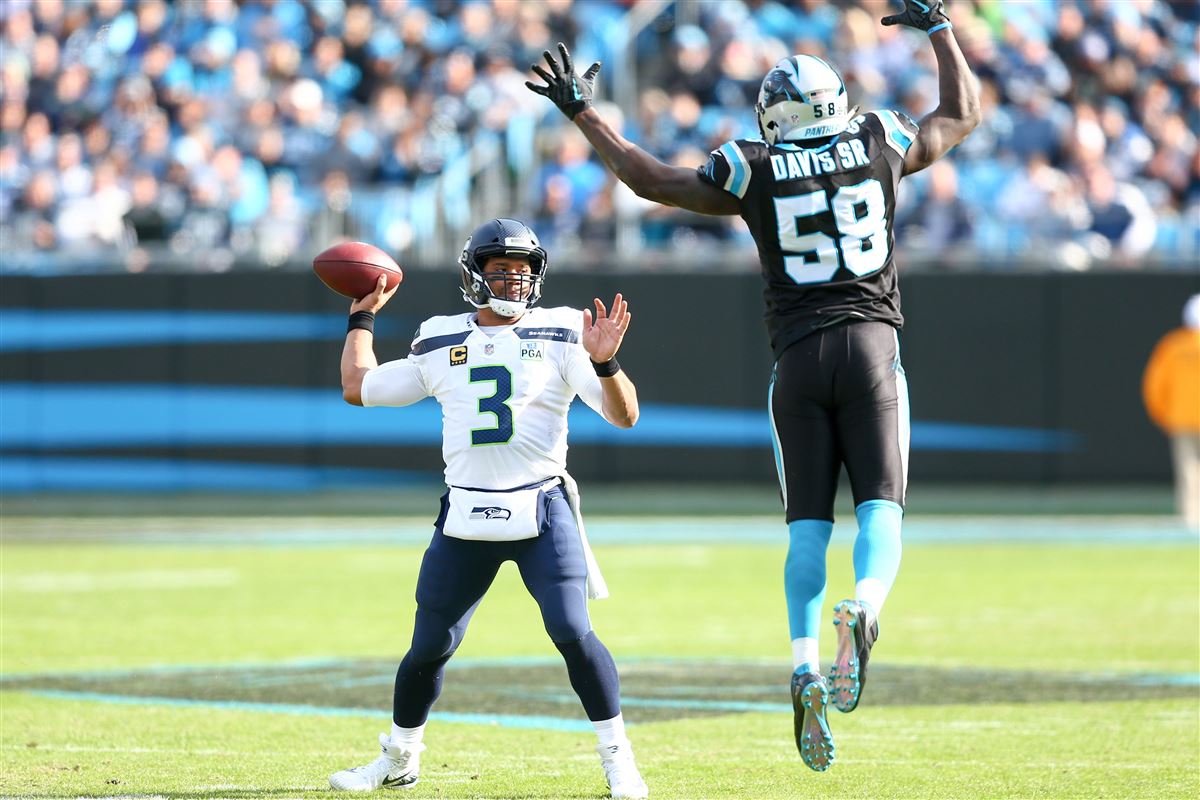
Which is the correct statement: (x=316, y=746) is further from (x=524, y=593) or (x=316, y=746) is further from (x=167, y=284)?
(x=167, y=284)

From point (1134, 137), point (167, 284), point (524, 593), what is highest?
point (1134, 137)

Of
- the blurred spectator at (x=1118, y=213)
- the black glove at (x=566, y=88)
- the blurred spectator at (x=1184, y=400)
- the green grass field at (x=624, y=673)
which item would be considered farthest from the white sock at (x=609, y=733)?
the blurred spectator at (x=1118, y=213)

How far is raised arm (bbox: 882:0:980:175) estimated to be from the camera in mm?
5836

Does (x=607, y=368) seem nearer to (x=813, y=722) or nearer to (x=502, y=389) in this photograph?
(x=502, y=389)

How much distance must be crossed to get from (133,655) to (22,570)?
13.6ft

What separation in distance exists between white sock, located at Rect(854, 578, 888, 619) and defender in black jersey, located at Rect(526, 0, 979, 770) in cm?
3

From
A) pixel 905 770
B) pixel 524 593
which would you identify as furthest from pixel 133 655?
pixel 905 770

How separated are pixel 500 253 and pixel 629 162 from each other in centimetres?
48

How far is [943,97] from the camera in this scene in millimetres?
5961

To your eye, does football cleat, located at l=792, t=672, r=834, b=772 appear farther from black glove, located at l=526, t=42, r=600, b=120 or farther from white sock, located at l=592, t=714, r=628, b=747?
black glove, located at l=526, t=42, r=600, b=120

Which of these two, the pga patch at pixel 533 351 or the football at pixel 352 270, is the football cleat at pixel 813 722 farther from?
the football at pixel 352 270

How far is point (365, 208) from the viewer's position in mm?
17375

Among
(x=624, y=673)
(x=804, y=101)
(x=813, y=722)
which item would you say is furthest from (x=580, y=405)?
(x=813, y=722)

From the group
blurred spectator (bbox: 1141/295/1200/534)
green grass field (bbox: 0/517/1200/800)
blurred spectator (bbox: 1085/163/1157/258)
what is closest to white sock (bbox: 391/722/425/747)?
green grass field (bbox: 0/517/1200/800)
